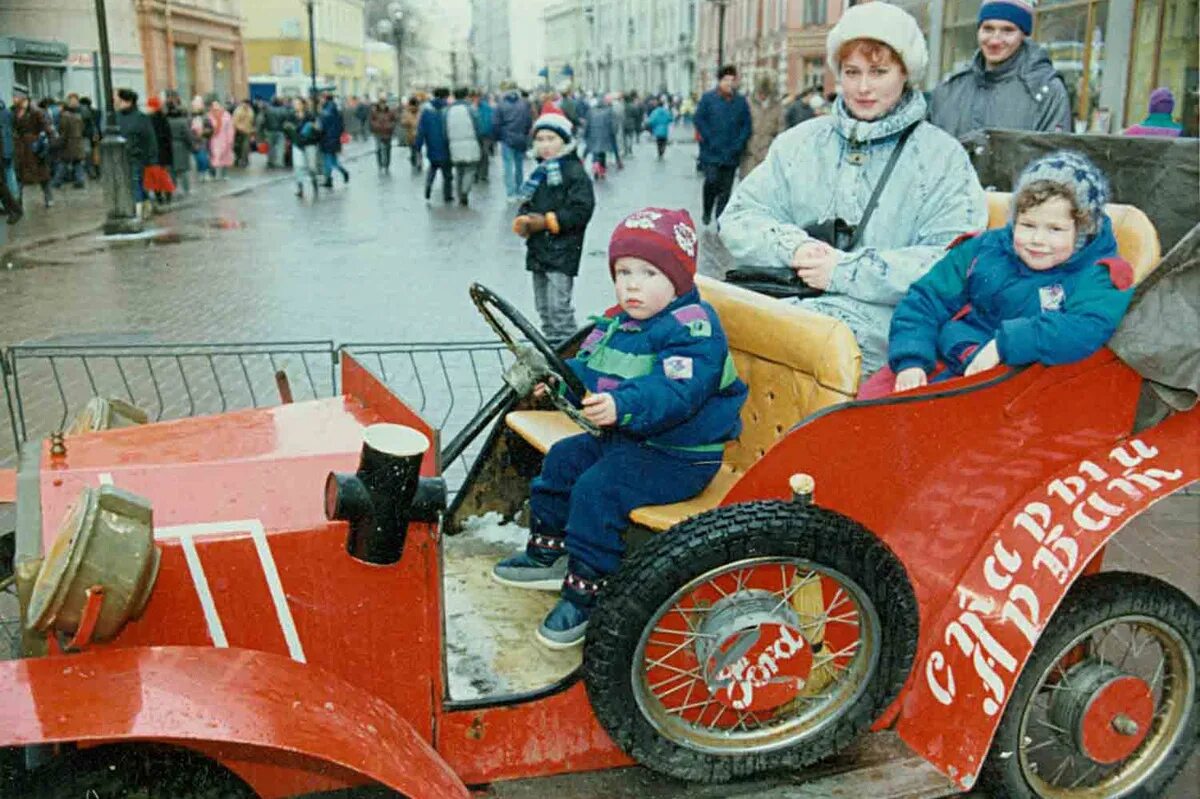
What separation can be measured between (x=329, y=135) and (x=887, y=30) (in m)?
18.5

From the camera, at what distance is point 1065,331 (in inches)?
99.0

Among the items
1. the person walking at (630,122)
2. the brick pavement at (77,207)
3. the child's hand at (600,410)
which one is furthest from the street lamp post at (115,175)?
the person walking at (630,122)

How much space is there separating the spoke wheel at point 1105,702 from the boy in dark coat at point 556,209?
5229mm

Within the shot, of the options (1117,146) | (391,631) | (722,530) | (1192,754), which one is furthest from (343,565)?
(1117,146)

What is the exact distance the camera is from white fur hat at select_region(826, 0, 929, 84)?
3.10 m

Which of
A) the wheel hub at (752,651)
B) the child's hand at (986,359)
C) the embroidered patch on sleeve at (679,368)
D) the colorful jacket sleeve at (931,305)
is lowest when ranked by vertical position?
the wheel hub at (752,651)

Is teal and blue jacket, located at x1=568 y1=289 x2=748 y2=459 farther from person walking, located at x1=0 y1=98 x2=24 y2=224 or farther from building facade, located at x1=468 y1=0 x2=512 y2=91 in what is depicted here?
building facade, located at x1=468 y1=0 x2=512 y2=91

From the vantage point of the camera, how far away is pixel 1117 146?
3.58m

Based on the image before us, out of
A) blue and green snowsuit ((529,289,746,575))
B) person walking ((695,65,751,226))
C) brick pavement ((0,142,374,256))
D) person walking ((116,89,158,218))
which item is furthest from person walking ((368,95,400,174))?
blue and green snowsuit ((529,289,746,575))

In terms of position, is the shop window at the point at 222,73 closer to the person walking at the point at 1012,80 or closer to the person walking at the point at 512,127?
the person walking at the point at 512,127

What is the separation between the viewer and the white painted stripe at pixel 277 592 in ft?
7.36

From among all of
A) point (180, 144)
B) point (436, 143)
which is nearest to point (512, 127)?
point (436, 143)

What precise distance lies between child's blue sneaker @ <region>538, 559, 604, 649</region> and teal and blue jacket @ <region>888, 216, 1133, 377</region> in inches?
37.6

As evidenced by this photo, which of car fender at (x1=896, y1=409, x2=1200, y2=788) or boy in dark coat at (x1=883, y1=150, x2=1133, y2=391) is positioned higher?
boy in dark coat at (x1=883, y1=150, x2=1133, y2=391)
